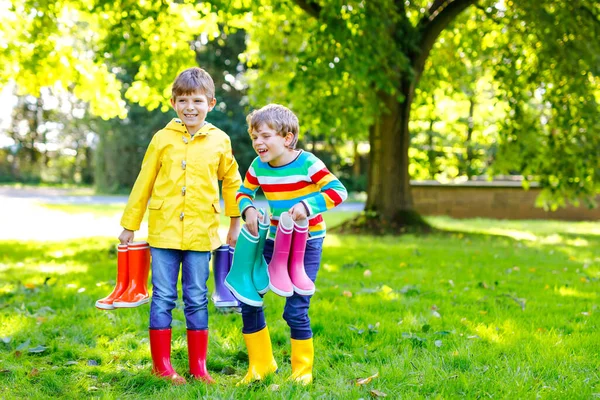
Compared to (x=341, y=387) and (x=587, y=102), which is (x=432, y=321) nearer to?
(x=341, y=387)

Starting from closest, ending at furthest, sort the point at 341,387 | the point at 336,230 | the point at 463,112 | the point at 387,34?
the point at 341,387 → the point at 387,34 → the point at 336,230 → the point at 463,112

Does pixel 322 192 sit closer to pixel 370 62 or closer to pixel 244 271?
pixel 244 271

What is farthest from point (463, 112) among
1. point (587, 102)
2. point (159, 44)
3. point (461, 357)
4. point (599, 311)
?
point (461, 357)

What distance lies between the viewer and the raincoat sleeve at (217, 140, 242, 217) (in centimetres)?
376

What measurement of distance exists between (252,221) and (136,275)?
0.79 meters

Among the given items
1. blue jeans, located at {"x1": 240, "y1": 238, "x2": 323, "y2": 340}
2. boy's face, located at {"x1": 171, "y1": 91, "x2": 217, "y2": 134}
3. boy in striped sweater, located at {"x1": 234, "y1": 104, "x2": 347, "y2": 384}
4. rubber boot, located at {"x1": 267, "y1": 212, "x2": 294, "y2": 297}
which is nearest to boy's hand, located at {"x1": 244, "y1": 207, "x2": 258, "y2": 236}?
boy in striped sweater, located at {"x1": 234, "y1": 104, "x2": 347, "y2": 384}

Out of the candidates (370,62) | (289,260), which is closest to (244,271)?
(289,260)

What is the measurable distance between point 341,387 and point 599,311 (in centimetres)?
307

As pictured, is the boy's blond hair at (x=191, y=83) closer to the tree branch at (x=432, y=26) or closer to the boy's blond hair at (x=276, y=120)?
the boy's blond hair at (x=276, y=120)

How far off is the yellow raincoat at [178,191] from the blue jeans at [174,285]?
9 centimetres

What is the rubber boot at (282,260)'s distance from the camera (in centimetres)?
324

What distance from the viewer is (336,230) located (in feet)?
42.5

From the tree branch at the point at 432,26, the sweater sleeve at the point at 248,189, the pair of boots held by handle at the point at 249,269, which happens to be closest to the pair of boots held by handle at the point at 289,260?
the pair of boots held by handle at the point at 249,269

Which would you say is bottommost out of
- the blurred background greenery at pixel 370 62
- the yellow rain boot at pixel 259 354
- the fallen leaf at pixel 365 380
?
the fallen leaf at pixel 365 380
